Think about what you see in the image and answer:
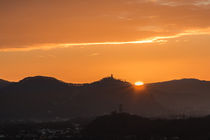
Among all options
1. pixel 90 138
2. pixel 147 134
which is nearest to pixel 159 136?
pixel 147 134

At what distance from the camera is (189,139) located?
183 metres

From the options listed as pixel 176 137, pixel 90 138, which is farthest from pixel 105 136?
pixel 176 137

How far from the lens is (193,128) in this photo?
650ft

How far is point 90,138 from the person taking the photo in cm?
19362

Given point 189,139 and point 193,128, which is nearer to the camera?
point 189,139

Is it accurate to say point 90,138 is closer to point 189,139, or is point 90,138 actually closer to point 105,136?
point 105,136

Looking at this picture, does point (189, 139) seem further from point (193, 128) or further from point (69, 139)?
point (69, 139)

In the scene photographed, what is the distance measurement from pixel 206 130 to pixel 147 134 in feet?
60.0

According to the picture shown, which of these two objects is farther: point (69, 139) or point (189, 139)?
point (69, 139)

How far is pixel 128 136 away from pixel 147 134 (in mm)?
6914

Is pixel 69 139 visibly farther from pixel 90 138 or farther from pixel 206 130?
pixel 206 130

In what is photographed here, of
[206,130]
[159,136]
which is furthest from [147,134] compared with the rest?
[206,130]

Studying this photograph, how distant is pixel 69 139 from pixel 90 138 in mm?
7695

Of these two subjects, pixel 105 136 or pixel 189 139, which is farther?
pixel 105 136
